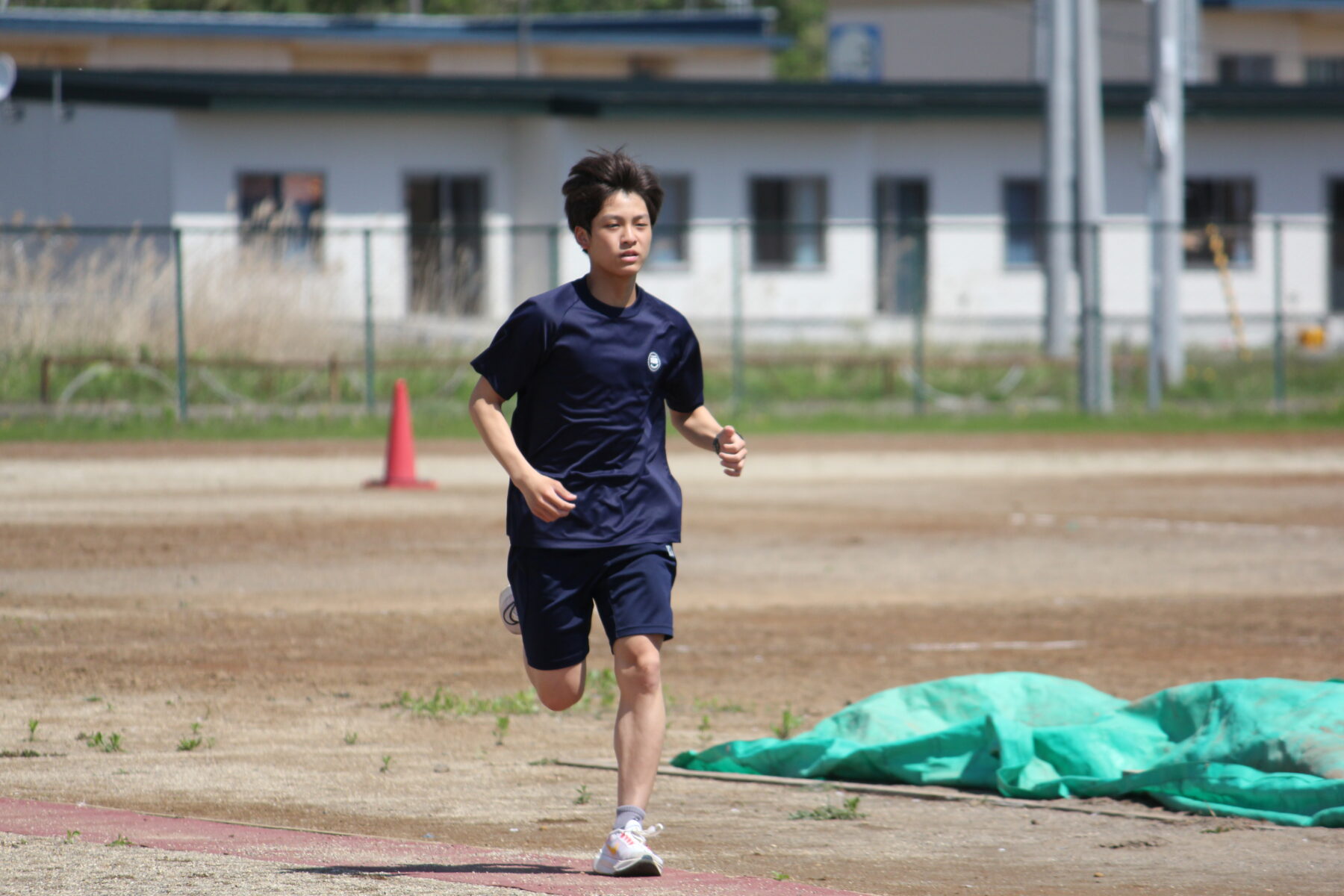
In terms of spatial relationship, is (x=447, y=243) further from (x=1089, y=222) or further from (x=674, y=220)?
(x=1089, y=222)

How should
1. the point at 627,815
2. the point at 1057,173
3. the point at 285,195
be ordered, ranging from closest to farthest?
the point at 627,815
the point at 1057,173
the point at 285,195

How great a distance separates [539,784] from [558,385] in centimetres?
189

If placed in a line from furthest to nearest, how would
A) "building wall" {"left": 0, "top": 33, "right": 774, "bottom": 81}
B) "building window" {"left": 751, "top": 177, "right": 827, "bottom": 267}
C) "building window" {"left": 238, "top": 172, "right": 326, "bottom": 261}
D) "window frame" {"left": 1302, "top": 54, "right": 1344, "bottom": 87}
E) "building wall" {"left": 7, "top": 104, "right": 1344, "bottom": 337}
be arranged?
"window frame" {"left": 1302, "top": 54, "right": 1344, "bottom": 87}
"building wall" {"left": 0, "top": 33, "right": 774, "bottom": 81}
"building window" {"left": 751, "top": 177, "right": 827, "bottom": 267}
"building window" {"left": 238, "top": 172, "right": 326, "bottom": 261}
"building wall" {"left": 7, "top": 104, "right": 1344, "bottom": 337}

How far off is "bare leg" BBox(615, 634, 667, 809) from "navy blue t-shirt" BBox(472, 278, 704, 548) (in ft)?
1.01

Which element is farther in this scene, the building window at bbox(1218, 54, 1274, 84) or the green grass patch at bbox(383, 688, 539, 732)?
the building window at bbox(1218, 54, 1274, 84)

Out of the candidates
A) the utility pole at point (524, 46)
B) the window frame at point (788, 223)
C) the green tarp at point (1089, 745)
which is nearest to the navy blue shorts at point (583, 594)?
the green tarp at point (1089, 745)

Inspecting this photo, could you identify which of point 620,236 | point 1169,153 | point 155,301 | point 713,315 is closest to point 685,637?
point 620,236

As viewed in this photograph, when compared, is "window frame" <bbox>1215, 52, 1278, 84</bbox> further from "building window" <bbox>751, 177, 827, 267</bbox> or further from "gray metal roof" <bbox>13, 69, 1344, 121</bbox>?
"building window" <bbox>751, 177, 827, 267</bbox>

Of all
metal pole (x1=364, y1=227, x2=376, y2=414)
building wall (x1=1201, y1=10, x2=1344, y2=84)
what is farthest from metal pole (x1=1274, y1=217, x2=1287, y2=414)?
building wall (x1=1201, y1=10, x2=1344, y2=84)

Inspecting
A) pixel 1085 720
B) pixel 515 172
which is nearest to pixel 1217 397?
pixel 515 172

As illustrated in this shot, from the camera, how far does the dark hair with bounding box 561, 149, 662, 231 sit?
5148 mm

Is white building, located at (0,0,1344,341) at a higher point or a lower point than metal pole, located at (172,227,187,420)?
higher

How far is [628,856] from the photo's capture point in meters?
4.88

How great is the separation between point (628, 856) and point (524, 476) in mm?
1056
